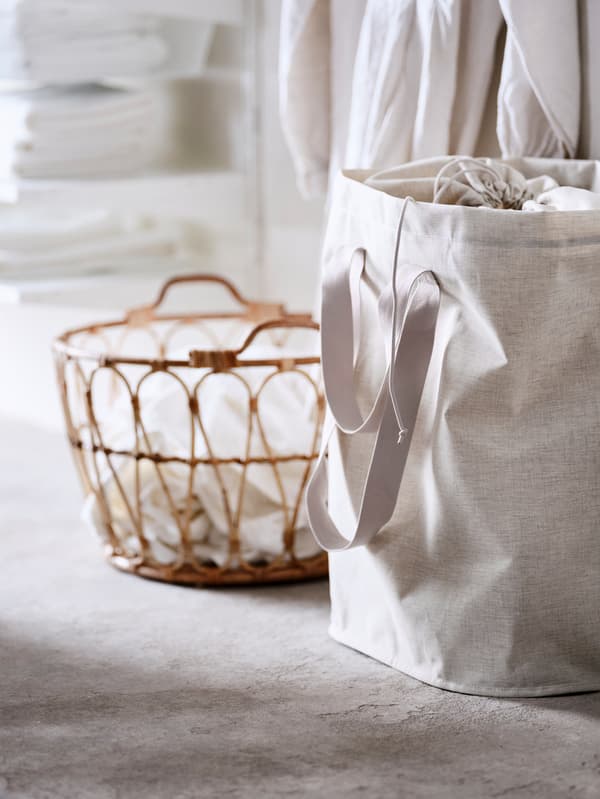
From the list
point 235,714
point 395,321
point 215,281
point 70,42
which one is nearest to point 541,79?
point 395,321

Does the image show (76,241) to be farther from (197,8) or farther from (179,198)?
(197,8)

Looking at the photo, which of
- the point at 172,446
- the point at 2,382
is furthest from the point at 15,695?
the point at 2,382

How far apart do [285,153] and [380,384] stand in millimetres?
807

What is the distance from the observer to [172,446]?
1.15 metres

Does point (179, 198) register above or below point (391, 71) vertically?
below

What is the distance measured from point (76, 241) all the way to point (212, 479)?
618mm

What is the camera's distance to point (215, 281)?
1366 mm

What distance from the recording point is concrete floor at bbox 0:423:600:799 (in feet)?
2.53

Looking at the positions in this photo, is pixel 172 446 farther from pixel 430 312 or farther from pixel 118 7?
pixel 118 7

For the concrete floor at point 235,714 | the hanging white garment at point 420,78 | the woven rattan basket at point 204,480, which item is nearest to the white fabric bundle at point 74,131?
the woven rattan basket at point 204,480

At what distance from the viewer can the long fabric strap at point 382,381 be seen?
2.79 feet

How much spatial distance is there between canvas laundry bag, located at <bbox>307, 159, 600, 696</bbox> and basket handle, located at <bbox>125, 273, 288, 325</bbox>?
0.44 m

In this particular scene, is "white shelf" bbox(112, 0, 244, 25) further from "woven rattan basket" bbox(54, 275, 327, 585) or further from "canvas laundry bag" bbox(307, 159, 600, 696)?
"canvas laundry bag" bbox(307, 159, 600, 696)

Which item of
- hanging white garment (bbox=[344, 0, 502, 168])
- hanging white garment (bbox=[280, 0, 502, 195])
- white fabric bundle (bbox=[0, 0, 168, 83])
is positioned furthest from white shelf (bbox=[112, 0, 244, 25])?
hanging white garment (bbox=[344, 0, 502, 168])
